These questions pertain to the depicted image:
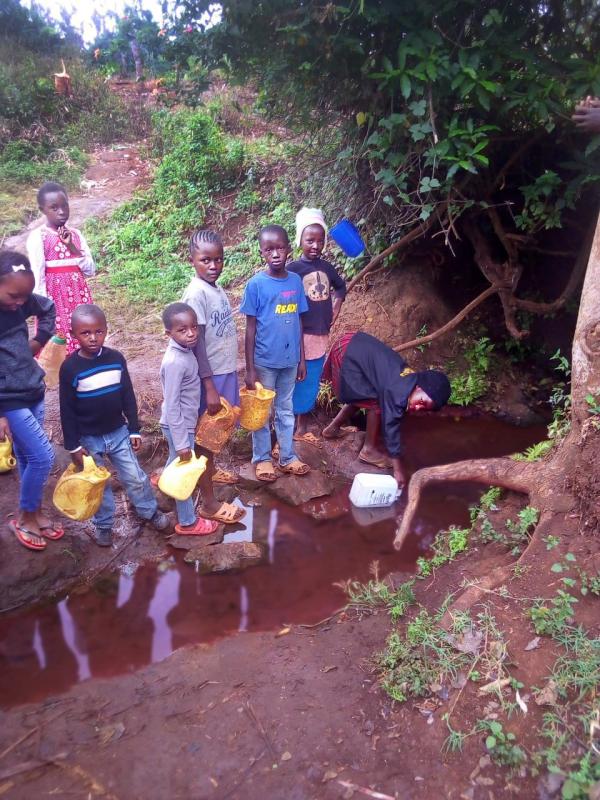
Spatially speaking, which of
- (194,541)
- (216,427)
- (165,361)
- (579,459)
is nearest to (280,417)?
(216,427)

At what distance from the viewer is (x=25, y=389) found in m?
2.98

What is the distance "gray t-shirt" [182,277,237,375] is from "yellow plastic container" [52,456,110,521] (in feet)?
2.99

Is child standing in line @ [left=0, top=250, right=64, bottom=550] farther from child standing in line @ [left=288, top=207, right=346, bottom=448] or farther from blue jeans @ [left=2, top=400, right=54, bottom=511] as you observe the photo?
child standing in line @ [left=288, top=207, right=346, bottom=448]

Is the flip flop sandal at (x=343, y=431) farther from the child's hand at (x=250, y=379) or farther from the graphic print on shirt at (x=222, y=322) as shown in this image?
the graphic print on shirt at (x=222, y=322)

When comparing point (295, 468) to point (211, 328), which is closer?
point (211, 328)

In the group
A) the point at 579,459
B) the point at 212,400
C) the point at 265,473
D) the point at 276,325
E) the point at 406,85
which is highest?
the point at 406,85

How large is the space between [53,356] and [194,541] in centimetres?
166

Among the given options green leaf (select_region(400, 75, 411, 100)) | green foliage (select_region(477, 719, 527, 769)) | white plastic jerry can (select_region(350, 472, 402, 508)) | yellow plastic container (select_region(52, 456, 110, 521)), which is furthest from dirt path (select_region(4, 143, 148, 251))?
green foliage (select_region(477, 719, 527, 769))

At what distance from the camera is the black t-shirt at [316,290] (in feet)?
13.4

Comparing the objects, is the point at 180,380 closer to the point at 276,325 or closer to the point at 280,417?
the point at 276,325

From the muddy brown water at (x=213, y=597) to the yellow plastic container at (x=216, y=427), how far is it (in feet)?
2.23

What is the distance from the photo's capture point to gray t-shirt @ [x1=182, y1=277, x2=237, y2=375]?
3.29 m

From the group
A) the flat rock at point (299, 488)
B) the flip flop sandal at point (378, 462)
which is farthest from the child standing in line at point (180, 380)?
the flip flop sandal at point (378, 462)

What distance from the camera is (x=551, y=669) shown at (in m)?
2.26
